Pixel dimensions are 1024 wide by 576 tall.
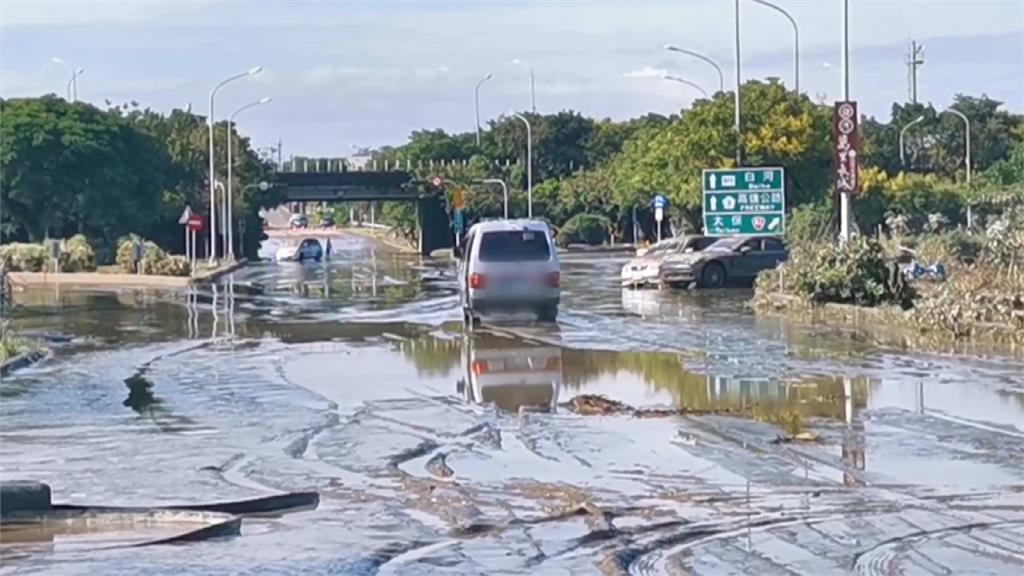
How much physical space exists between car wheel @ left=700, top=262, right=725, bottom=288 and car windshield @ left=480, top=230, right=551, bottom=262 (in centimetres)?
1589

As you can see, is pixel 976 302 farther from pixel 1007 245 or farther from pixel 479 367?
pixel 479 367

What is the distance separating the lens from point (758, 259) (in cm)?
4791

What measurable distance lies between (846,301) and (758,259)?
1369 cm

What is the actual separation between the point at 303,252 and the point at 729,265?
4138cm

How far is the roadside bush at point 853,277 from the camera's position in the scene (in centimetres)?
3347

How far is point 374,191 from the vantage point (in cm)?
11356

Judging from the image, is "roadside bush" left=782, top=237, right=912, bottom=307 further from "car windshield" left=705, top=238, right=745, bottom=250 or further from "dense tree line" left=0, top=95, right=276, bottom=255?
"dense tree line" left=0, top=95, right=276, bottom=255

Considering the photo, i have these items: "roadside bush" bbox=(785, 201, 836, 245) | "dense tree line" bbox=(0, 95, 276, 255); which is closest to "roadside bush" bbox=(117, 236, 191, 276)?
"dense tree line" bbox=(0, 95, 276, 255)

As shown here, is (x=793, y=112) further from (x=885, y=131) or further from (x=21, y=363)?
(x=885, y=131)

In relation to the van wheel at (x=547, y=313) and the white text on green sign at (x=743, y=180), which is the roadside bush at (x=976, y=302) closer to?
the van wheel at (x=547, y=313)

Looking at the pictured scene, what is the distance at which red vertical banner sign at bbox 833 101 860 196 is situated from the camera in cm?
3625

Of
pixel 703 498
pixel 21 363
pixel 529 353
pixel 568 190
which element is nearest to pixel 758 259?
pixel 529 353

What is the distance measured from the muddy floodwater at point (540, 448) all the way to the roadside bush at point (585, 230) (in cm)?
7675

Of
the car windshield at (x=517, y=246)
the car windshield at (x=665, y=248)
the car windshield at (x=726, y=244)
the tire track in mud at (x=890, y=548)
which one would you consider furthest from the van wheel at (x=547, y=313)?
the tire track in mud at (x=890, y=548)
